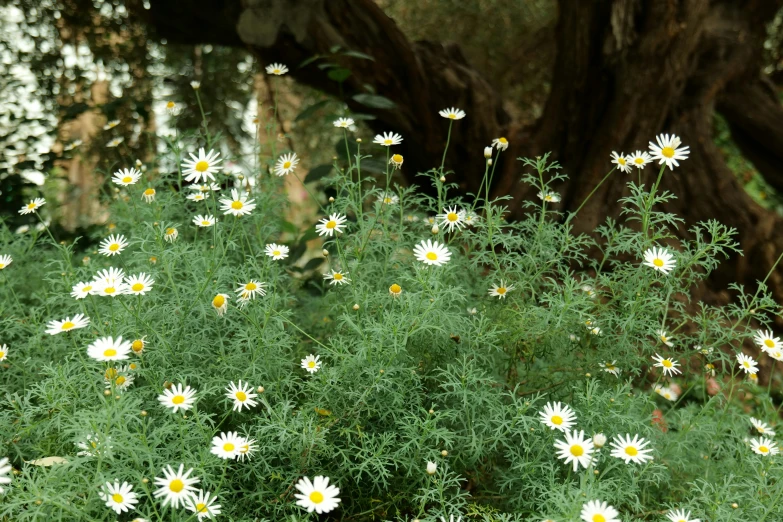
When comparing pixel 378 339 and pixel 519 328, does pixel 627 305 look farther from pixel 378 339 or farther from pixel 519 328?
pixel 378 339

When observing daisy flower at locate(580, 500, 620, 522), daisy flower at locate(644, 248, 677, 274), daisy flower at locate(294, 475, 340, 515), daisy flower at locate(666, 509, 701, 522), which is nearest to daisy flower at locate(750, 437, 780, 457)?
daisy flower at locate(666, 509, 701, 522)

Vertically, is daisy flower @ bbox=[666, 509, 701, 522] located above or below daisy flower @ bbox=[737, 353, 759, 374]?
below

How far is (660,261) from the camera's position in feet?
5.40

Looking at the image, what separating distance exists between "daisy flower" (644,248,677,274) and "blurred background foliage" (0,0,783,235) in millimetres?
1437

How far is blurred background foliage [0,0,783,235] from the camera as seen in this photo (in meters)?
3.24

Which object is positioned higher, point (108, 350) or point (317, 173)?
point (108, 350)

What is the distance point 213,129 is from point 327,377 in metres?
2.70

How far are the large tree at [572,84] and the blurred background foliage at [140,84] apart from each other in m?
0.27

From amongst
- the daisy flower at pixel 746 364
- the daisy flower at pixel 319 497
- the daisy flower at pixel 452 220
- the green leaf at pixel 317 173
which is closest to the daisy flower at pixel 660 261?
the daisy flower at pixel 746 364

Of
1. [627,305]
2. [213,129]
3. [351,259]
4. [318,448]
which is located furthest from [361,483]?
[213,129]

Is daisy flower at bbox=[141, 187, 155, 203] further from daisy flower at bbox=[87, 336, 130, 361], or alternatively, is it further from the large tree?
the large tree

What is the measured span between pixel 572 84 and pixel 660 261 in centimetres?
168

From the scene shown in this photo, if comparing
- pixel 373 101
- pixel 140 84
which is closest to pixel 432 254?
Result: pixel 373 101

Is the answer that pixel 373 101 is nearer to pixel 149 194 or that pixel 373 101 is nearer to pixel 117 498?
pixel 149 194
